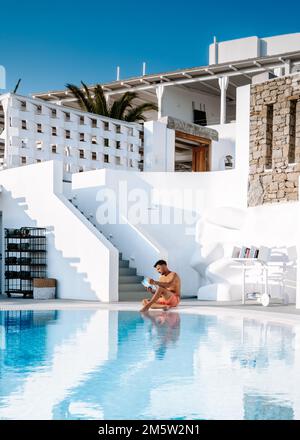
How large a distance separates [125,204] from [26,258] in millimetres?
3097

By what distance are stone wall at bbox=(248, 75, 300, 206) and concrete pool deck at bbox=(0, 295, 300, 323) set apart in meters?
A: 3.08

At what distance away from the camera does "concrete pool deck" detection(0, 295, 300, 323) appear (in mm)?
12070

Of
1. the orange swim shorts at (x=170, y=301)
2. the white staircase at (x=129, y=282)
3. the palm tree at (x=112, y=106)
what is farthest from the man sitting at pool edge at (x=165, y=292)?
the palm tree at (x=112, y=106)

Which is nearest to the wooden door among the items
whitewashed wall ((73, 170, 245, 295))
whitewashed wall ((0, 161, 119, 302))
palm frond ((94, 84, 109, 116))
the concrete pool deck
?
palm frond ((94, 84, 109, 116))

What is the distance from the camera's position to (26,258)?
15.5 metres

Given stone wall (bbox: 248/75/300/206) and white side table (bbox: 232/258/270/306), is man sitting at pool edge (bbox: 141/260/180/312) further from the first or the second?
stone wall (bbox: 248/75/300/206)

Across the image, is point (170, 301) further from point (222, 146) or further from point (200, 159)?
point (222, 146)

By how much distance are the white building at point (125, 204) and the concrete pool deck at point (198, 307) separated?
2.57 feet

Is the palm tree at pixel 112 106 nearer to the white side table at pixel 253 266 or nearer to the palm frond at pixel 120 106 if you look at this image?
the palm frond at pixel 120 106

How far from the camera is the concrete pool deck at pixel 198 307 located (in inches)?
475
